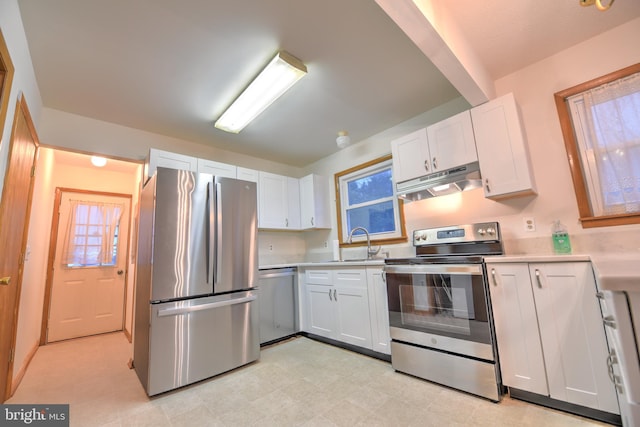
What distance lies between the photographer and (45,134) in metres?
2.48

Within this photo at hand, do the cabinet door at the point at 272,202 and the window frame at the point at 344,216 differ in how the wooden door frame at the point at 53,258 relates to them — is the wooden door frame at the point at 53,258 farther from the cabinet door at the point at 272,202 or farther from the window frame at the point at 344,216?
the window frame at the point at 344,216

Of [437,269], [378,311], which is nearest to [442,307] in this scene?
[437,269]

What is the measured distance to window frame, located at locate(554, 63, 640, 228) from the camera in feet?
5.93

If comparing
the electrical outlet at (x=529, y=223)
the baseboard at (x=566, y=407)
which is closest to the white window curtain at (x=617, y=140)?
the electrical outlet at (x=529, y=223)

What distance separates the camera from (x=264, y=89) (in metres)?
2.29

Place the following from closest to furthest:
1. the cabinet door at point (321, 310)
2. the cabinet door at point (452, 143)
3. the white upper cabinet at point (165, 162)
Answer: the cabinet door at point (452, 143) < the white upper cabinet at point (165, 162) < the cabinet door at point (321, 310)

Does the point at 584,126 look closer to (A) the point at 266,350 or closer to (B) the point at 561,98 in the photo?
(B) the point at 561,98

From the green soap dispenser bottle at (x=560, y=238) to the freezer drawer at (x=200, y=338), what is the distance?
257 centimetres

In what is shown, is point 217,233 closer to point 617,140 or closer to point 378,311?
point 378,311

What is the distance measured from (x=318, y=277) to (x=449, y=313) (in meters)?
1.49

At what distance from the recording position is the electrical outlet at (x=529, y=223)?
84.3 inches

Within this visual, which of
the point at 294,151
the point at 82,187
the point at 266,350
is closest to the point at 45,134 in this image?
the point at 82,187

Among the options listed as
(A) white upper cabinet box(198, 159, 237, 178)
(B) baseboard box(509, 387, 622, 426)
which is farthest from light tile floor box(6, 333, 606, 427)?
(A) white upper cabinet box(198, 159, 237, 178)

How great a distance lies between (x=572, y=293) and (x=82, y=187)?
19.0 feet
